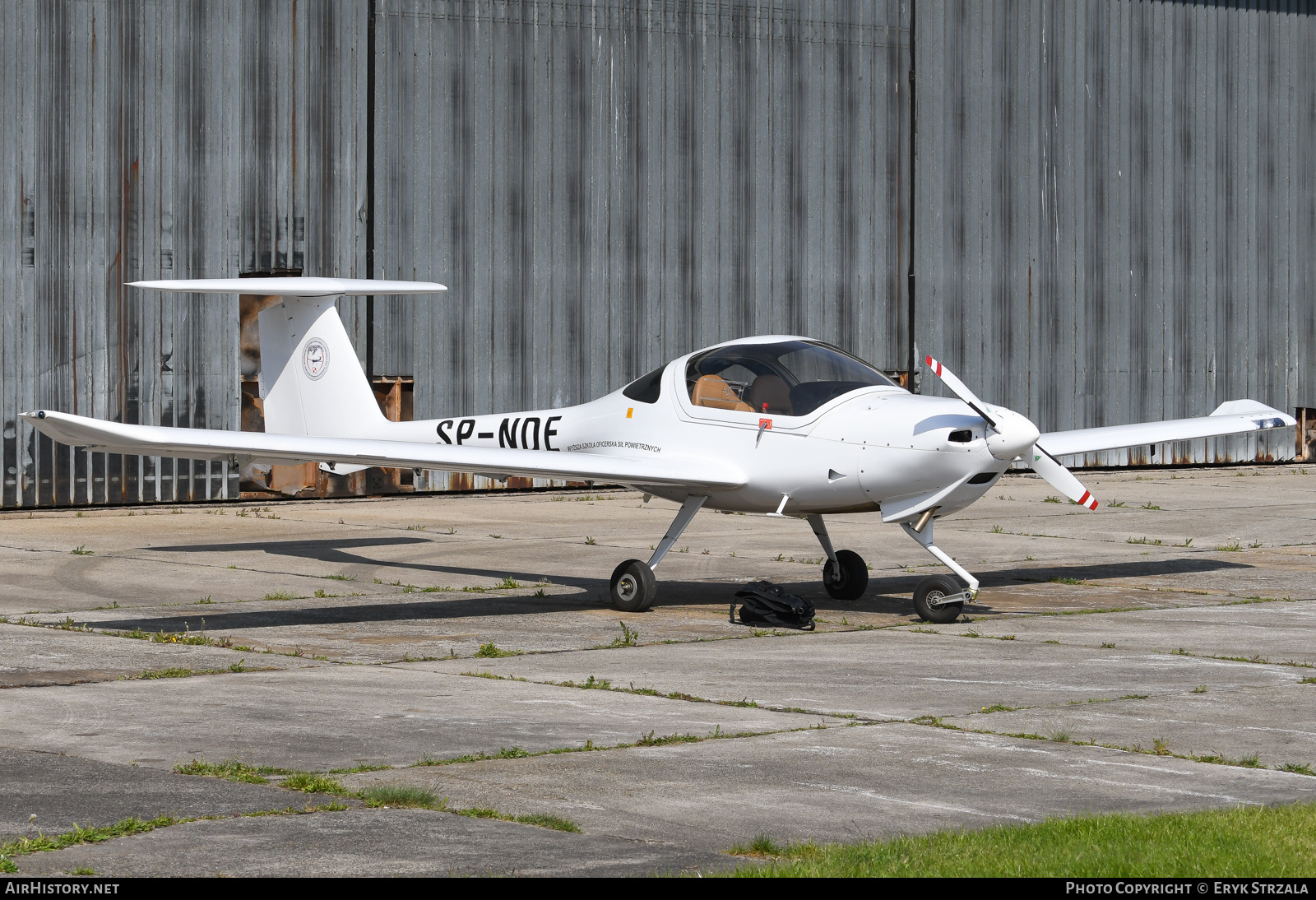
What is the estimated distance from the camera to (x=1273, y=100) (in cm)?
2922

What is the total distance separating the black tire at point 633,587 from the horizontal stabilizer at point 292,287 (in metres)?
3.38

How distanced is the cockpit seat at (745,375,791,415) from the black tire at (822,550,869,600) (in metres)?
1.37

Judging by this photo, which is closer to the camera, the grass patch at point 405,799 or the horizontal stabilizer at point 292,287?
the grass patch at point 405,799

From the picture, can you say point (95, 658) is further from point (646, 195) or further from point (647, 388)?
point (646, 195)

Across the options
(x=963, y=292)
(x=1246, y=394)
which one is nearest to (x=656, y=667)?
(x=963, y=292)

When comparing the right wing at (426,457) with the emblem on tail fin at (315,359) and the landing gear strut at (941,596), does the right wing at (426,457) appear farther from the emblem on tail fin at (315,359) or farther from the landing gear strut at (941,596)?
the emblem on tail fin at (315,359)

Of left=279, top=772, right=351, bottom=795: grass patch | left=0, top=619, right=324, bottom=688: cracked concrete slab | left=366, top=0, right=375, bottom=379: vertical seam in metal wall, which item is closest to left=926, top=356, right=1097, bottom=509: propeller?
left=0, top=619, right=324, bottom=688: cracked concrete slab

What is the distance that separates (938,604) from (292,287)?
21.8ft

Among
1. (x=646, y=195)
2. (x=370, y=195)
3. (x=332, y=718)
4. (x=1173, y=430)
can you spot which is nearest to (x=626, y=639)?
(x=332, y=718)

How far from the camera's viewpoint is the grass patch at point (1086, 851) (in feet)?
16.5

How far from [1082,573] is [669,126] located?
11931mm

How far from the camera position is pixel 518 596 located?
42.8 ft

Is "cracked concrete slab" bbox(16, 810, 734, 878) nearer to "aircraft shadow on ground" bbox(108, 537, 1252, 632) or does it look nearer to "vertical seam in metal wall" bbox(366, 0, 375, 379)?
"aircraft shadow on ground" bbox(108, 537, 1252, 632)

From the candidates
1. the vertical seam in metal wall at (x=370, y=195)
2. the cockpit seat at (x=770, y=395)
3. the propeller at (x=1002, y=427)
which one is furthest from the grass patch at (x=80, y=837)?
the vertical seam in metal wall at (x=370, y=195)
